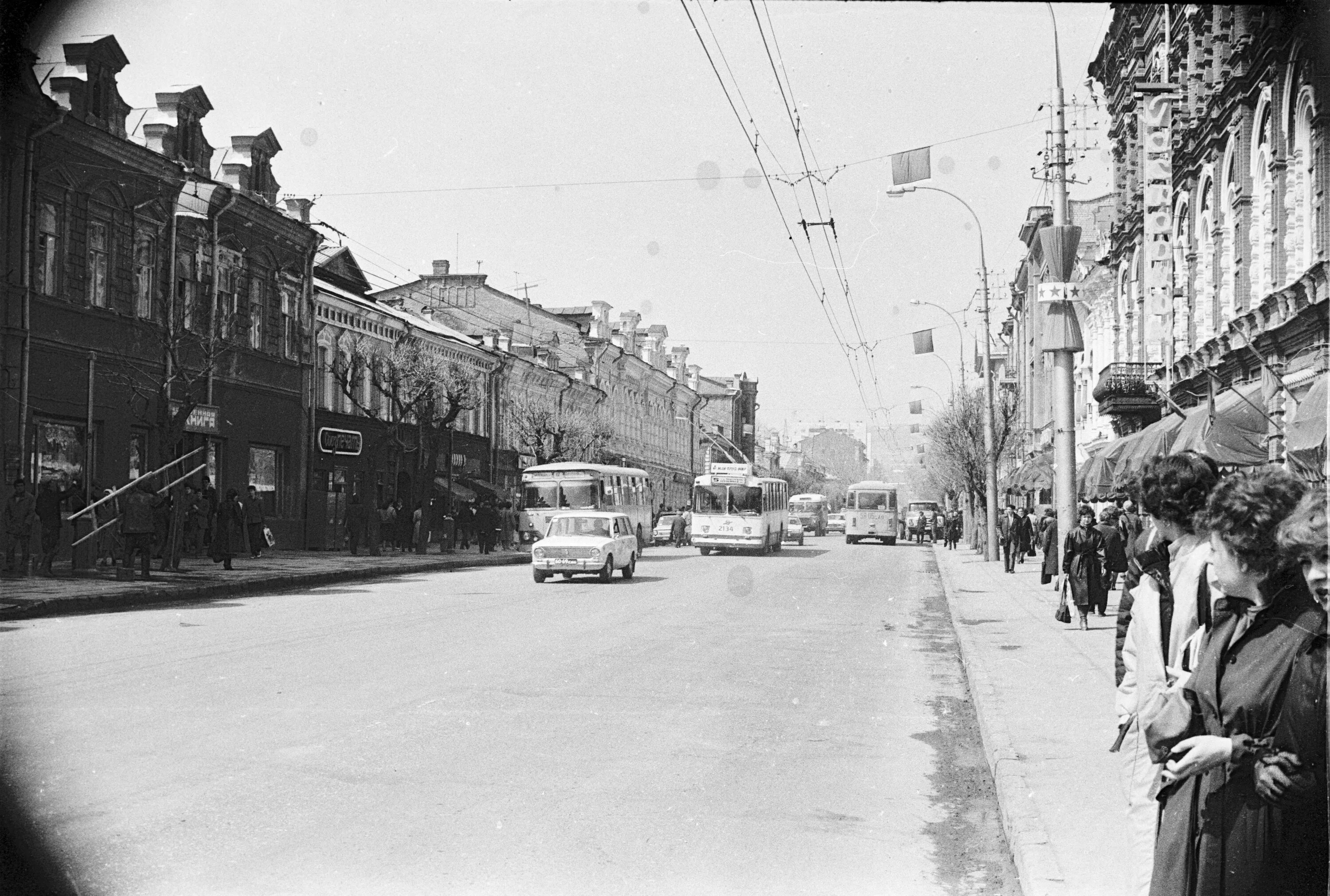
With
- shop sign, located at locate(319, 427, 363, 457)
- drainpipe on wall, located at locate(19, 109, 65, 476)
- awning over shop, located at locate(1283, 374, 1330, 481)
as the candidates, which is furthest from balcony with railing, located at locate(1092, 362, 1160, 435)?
drainpipe on wall, located at locate(19, 109, 65, 476)

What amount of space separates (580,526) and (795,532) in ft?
113

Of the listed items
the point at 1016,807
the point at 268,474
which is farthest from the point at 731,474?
the point at 1016,807

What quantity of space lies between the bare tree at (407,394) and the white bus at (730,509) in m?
9.00

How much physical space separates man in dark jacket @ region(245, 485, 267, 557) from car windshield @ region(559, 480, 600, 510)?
12.4m

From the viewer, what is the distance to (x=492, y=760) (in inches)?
321

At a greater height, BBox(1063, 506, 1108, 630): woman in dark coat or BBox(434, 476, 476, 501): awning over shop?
BBox(434, 476, 476, 501): awning over shop

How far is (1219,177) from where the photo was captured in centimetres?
2798

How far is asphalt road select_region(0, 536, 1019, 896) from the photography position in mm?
5941

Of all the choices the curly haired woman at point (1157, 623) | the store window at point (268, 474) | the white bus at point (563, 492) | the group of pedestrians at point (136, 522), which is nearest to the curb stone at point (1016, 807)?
the curly haired woman at point (1157, 623)

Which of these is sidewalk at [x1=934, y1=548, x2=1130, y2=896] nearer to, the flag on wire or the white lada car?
the flag on wire

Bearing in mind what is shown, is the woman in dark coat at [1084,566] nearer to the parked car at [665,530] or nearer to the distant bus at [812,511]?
the parked car at [665,530]

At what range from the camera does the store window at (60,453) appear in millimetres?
26000

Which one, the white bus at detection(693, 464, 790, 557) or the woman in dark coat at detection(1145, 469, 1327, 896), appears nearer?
the woman in dark coat at detection(1145, 469, 1327, 896)

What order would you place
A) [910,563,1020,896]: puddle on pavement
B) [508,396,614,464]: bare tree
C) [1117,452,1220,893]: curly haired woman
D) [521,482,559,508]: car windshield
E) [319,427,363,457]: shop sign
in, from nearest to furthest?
[1117,452,1220,893]: curly haired woman → [910,563,1020,896]: puddle on pavement → [319,427,363,457]: shop sign → [521,482,559,508]: car windshield → [508,396,614,464]: bare tree
